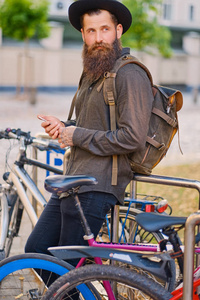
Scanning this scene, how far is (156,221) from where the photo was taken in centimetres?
240

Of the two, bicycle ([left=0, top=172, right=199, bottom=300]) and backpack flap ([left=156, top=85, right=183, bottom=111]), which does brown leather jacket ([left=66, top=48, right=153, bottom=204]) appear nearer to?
backpack flap ([left=156, top=85, right=183, bottom=111])

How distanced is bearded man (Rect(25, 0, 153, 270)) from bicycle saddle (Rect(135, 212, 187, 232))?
488mm

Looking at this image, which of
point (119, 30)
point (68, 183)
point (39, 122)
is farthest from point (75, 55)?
point (68, 183)

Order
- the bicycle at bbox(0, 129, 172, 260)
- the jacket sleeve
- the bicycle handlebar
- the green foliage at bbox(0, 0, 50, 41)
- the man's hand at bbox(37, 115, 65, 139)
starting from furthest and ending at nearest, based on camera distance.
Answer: the green foliage at bbox(0, 0, 50, 41) → the bicycle handlebar → the bicycle at bbox(0, 129, 172, 260) → the man's hand at bbox(37, 115, 65, 139) → the jacket sleeve

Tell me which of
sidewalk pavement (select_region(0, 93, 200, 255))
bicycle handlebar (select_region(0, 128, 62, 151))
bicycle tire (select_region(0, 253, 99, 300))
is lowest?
sidewalk pavement (select_region(0, 93, 200, 255))

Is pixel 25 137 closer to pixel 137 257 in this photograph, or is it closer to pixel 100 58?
pixel 100 58

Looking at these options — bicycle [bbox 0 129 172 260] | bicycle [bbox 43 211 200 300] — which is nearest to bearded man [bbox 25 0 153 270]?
bicycle [bbox 43 211 200 300]

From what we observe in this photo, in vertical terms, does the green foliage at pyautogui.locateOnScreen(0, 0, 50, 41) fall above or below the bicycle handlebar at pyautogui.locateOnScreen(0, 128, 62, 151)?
above

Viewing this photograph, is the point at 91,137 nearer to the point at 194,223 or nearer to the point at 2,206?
the point at 194,223

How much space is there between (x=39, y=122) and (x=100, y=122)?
12531 millimetres

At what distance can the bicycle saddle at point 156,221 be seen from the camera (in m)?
2.39

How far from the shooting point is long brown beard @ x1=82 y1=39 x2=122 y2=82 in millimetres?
2934

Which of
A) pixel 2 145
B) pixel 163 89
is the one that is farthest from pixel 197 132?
pixel 163 89

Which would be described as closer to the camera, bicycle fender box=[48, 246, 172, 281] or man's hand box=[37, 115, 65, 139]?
bicycle fender box=[48, 246, 172, 281]
